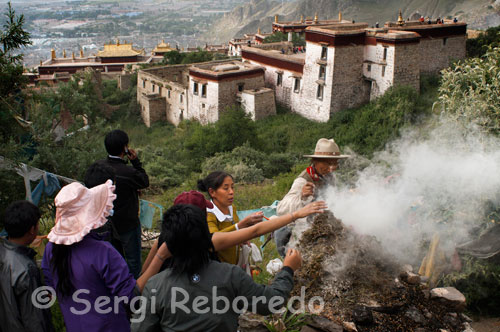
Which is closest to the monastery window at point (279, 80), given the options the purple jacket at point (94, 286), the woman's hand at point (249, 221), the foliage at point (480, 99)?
the foliage at point (480, 99)

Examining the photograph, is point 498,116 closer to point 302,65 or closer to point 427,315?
point 427,315

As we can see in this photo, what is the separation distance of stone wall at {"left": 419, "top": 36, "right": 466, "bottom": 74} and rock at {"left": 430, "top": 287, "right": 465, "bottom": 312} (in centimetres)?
2351

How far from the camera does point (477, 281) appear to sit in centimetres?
537

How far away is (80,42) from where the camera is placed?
502ft

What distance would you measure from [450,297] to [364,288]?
2.78 ft

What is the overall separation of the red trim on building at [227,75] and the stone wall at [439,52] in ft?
32.3

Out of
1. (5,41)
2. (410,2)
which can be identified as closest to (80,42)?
(410,2)

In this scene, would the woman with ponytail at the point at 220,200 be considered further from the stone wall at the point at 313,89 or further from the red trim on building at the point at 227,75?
the red trim on building at the point at 227,75

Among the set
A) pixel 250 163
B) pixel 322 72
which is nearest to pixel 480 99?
pixel 250 163

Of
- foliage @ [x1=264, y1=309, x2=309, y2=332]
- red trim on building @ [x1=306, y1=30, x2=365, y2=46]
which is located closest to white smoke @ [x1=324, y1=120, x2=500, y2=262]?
foliage @ [x1=264, y1=309, x2=309, y2=332]

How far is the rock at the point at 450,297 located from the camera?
15.5ft

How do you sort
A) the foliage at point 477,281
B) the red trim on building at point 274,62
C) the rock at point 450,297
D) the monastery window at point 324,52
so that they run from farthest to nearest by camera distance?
the red trim on building at point 274,62
the monastery window at point 324,52
the foliage at point 477,281
the rock at point 450,297

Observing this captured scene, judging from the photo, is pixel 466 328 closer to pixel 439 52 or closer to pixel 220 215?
pixel 220 215

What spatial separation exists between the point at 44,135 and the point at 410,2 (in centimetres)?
8620
